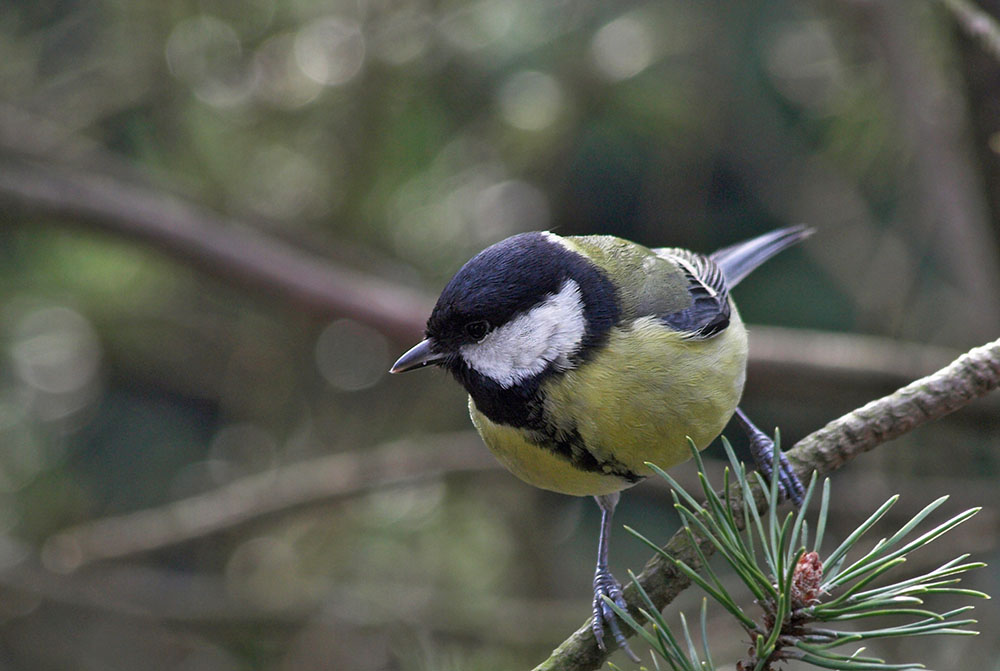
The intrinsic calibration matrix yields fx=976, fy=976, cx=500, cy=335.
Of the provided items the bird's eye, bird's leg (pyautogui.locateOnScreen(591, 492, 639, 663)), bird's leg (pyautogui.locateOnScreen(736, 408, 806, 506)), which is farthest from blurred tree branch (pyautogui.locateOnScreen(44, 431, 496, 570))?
the bird's eye

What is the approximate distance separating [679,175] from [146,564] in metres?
1.82

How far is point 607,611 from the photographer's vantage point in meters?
1.21

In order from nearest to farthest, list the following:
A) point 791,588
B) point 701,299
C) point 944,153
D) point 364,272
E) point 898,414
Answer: point 791,588 → point 898,414 → point 701,299 → point 944,153 → point 364,272

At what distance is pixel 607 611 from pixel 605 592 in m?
0.14

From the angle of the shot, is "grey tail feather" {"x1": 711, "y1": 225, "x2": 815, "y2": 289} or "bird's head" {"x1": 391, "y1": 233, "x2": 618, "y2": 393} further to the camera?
"grey tail feather" {"x1": 711, "y1": 225, "x2": 815, "y2": 289}

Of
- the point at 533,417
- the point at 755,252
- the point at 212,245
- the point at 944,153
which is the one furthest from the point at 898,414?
the point at 212,245

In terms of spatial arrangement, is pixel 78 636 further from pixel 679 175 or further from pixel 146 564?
pixel 679 175

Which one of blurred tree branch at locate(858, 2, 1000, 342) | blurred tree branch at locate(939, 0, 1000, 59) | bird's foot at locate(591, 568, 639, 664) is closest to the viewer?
bird's foot at locate(591, 568, 639, 664)

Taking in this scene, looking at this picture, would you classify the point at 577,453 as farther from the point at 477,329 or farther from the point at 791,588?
the point at 791,588

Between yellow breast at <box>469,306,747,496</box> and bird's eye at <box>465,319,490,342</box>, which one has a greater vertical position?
bird's eye at <box>465,319,490,342</box>

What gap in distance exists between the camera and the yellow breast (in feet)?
4.18

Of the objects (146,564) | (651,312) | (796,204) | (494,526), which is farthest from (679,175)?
Result: (146,564)

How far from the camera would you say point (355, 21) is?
8.38ft

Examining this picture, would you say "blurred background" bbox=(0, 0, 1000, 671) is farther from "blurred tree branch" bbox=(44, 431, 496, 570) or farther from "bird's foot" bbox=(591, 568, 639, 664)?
"bird's foot" bbox=(591, 568, 639, 664)
